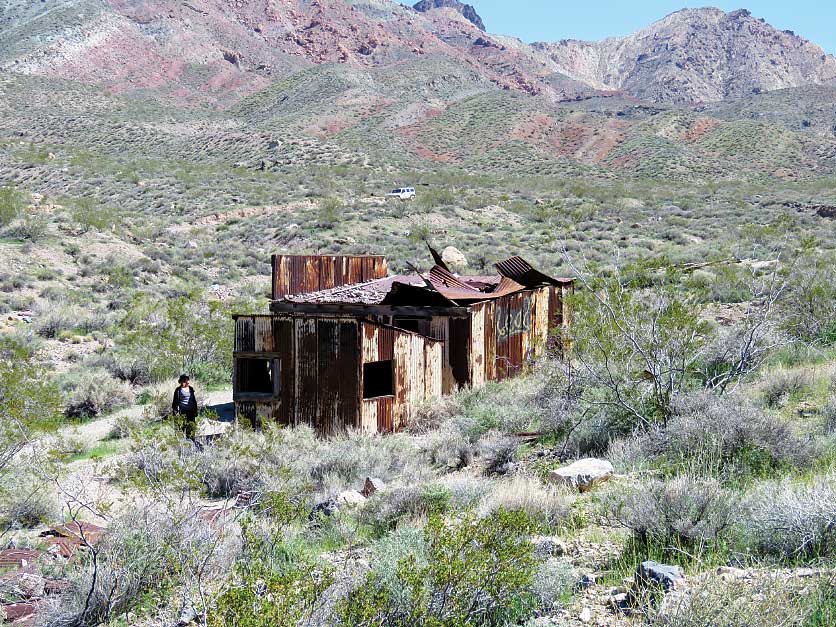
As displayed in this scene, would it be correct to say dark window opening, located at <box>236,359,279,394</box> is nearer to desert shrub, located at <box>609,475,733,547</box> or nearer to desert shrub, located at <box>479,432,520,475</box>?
desert shrub, located at <box>479,432,520,475</box>

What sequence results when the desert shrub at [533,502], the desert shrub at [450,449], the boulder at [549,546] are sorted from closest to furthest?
the boulder at [549,546] → the desert shrub at [533,502] → the desert shrub at [450,449]

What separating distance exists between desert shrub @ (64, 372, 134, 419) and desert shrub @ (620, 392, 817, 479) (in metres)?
11.7

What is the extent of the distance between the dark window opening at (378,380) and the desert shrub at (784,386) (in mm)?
5951

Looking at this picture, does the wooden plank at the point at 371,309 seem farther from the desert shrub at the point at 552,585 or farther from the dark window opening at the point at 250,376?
the desert shrub at the point at 552,585

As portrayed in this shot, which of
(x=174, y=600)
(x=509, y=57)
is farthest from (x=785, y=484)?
(x=509, y=57)

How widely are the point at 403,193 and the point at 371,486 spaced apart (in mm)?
37983

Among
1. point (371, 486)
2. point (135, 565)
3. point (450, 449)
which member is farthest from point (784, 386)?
point (135, 565)

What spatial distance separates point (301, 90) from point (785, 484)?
91.8 metres

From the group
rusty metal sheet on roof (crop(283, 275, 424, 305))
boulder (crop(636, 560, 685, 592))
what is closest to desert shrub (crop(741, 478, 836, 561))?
boulder (crop(636, 560, 685, 592))

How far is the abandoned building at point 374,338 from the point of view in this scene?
11812mm

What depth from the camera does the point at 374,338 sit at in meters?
11.8

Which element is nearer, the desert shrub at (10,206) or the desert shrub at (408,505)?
the desert shrub at (408,505)

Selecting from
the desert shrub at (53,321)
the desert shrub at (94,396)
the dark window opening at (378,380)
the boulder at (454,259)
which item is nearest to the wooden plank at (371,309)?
the dark window opening at (378,380)

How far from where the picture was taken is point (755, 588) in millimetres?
4160
